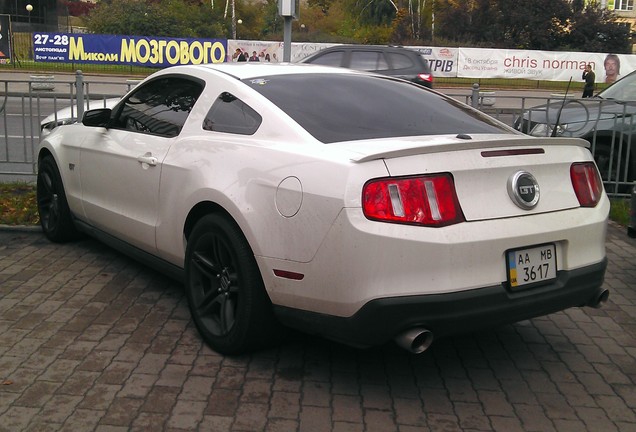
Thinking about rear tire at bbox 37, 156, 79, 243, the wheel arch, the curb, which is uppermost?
the wheel arch

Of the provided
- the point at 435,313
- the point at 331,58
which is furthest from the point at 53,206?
the point at 331,58

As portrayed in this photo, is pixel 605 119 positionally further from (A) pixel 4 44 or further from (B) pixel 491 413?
(A) pixel 4 44

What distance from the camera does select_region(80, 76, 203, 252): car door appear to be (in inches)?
186

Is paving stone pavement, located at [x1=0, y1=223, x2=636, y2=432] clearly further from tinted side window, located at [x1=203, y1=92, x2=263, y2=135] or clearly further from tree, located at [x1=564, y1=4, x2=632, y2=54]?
tree, located at [x1=564, y1=4, x2=632, y2=54]

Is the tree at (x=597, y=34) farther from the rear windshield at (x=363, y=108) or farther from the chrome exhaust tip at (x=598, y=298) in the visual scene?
the chrome exhaust tip at (x=598, y=298)

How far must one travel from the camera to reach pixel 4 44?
111ft

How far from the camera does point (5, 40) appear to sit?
111 ft

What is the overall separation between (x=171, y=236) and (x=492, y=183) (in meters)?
2.02

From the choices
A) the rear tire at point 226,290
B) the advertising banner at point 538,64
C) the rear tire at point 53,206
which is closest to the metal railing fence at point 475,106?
the rear tire at point 53,206

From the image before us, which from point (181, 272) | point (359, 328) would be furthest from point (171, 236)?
point (359, 328)

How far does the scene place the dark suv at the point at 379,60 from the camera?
47.8ft

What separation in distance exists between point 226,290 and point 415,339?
1159 mm

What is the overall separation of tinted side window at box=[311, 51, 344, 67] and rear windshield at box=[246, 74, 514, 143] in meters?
9.94

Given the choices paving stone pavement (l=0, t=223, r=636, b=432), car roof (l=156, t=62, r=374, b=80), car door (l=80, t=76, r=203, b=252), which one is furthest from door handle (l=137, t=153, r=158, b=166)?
paving stone pavement (l=0, t=223, r=636, b=432)
